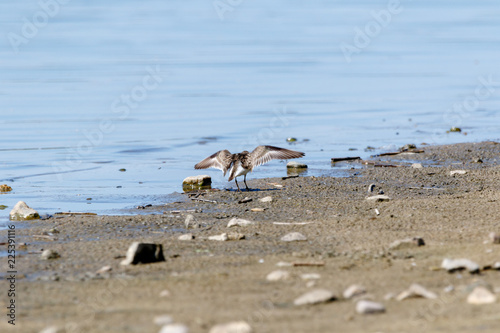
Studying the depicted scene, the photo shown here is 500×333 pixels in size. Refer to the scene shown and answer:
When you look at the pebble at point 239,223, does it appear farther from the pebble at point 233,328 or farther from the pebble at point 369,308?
the pebble at point 233,328

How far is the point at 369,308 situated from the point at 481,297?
25.2 inches

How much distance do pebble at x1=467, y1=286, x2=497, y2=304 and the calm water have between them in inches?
207

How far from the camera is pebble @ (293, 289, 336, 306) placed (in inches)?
178

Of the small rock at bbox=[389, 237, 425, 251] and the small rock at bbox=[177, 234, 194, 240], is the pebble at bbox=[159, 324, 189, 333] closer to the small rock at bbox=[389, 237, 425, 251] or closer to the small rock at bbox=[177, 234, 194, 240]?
the small rock at bbox=[389, 237, 425, 251]

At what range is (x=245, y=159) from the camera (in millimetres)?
9773

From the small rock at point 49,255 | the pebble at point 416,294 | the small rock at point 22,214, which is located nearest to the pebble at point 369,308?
the pebble at point 416,294

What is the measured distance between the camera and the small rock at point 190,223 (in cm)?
729

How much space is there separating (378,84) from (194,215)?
1356cm

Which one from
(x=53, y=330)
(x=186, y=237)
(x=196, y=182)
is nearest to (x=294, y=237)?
(x=186, y=237)

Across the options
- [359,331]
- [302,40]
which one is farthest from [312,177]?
[302,40]

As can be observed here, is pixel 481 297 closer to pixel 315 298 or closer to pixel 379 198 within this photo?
pixel 315 298

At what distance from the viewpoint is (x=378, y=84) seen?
811 inches

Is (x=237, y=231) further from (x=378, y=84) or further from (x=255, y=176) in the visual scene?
(x=378, y=84)

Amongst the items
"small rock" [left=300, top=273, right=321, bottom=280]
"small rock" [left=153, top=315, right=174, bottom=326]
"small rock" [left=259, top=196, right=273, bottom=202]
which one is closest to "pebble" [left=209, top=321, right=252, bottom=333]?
"small rock" [left=153, top=315, right=174, bottom=326]
